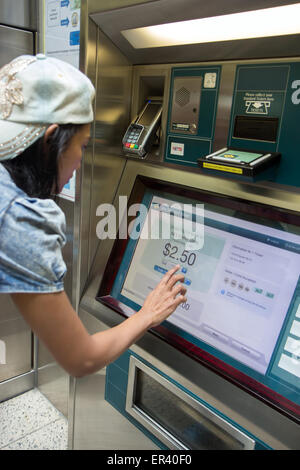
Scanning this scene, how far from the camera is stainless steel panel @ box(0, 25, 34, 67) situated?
190 cm

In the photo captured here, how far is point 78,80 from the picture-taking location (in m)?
0.88

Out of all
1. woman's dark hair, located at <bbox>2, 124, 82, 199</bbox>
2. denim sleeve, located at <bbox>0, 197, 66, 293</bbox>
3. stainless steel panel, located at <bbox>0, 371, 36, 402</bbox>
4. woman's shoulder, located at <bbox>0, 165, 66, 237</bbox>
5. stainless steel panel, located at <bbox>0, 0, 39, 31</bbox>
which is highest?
stainless steel panel, located at <bbox>0, 0, 39, 31</bbox>

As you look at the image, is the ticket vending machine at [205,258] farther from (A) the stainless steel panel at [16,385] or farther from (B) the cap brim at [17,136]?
(A) the stainless steel panel at [16,385]

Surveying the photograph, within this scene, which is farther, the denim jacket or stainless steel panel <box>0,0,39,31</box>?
stainless steel panel <box>0,0,39,31</box>

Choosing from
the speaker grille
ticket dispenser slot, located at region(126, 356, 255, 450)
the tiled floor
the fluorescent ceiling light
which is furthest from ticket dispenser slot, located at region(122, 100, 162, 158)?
the tiled floor

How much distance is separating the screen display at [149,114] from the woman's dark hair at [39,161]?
1.93 ft

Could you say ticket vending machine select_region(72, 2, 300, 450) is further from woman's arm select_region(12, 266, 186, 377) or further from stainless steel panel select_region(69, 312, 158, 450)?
woman's arm select_region(12, 266, 186, 377)

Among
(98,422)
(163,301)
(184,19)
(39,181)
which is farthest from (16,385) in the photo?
(184,19)

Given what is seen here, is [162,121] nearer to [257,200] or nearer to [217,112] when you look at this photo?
[217,112]

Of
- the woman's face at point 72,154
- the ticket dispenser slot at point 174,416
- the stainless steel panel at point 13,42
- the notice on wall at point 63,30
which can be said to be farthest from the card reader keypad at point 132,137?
the stainless steel panel at point 13,42

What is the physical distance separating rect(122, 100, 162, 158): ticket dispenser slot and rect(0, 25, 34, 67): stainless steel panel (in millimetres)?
892

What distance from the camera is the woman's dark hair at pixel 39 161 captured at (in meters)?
0.88

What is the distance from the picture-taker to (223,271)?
3.97 ft
